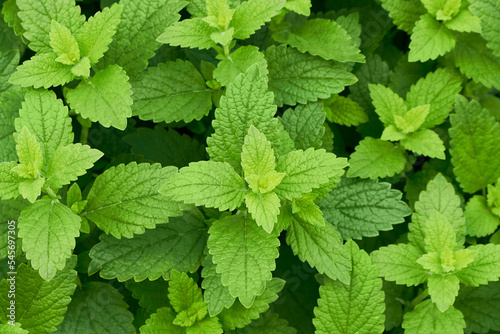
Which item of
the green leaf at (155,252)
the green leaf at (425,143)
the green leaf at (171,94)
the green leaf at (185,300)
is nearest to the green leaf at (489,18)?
the green leaf at (425,143)

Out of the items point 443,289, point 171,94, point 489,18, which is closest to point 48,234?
point 171,94

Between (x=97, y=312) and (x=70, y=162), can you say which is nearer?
(x=70, y=162)

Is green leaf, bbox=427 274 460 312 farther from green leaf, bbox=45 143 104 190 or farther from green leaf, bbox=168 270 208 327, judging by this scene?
green leaf, bbox=45 143 104 190

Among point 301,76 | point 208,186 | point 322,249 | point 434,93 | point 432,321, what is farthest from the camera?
point 434,93

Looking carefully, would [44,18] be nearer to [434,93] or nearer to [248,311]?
[248,311]

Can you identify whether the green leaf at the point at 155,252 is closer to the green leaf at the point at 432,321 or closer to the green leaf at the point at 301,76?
A: the green leaf at the point at 301,76
